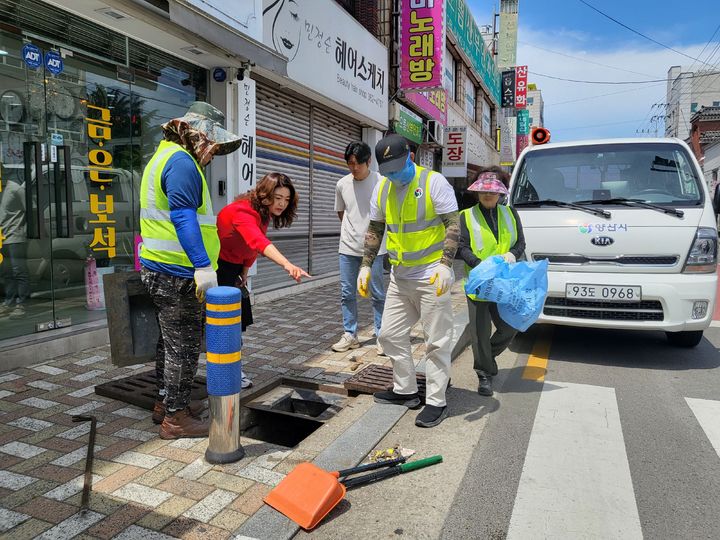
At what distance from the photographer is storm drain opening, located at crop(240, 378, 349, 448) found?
390cm

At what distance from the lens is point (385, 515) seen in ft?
8.45

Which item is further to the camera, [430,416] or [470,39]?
[470,39]

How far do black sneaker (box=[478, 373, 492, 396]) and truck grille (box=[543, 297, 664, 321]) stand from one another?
1.32 m

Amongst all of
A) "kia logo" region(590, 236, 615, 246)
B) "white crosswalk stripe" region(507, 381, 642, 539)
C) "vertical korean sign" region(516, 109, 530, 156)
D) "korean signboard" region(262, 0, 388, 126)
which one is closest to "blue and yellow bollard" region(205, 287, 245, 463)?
"white crosswalk stripe" region(507, 381, 642, 539)

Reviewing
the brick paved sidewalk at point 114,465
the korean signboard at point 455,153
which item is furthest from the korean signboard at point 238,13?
the korean signboard at point 455,153

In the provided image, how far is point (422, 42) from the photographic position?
12.3m

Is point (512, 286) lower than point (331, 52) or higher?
lower

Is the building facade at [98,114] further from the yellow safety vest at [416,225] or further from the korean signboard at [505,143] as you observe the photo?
the korean signboard at [505,143]

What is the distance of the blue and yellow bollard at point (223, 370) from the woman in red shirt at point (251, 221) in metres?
0.66

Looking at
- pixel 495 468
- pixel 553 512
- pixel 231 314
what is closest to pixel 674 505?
pixel 553 512

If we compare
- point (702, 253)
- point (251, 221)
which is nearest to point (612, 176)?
point (702, 253)

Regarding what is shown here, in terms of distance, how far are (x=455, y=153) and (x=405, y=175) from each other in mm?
15038

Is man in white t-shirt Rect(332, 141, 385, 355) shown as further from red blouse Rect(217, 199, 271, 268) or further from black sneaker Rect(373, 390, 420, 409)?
red blouse Rect(217, 199, 271, 268)

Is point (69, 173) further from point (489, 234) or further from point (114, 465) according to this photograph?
point (489, 234)
